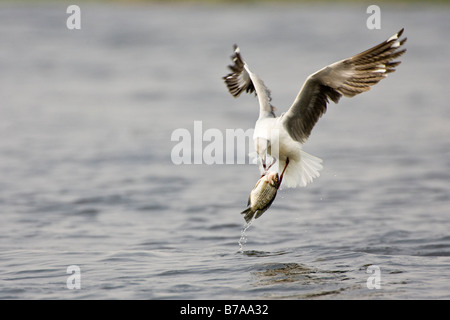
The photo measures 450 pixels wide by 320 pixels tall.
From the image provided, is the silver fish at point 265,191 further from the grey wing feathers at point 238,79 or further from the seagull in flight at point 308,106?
the grey wing feathers at point 238,79

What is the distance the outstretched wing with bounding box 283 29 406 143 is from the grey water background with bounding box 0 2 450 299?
182 centimetres

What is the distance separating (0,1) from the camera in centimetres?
5834

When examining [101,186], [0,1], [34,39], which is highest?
[0,1]

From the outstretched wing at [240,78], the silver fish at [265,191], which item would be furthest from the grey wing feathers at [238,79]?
the silver fish at [265,191]

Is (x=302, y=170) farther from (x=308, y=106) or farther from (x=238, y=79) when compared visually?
(x=238, y=79)

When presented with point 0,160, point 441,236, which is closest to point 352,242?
point 441,236

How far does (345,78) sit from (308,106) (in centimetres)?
56

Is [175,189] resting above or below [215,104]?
below

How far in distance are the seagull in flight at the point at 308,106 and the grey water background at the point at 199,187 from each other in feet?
3.80

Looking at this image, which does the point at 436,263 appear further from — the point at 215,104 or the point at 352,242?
the point at 215,104

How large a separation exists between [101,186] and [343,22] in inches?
1294

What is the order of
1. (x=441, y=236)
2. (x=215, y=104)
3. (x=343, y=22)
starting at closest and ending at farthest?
(x=441, y=236) < (x=215, y=104) < (x=343, y=22)

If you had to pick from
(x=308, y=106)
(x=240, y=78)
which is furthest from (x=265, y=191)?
(x=240, y=78)

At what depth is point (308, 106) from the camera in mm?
9086
